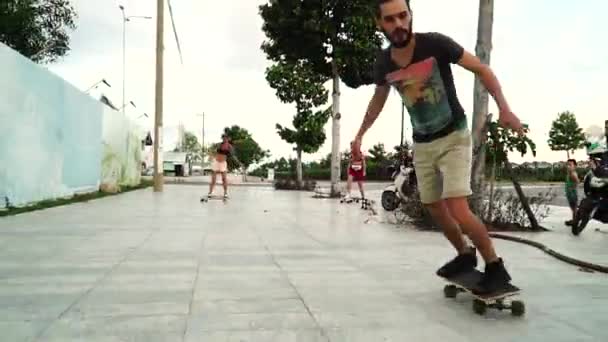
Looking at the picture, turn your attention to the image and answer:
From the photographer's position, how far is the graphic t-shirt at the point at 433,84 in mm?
3766

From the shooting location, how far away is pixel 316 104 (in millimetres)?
27516

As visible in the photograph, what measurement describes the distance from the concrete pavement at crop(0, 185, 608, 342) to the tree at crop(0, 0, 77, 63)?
3075 centimetres

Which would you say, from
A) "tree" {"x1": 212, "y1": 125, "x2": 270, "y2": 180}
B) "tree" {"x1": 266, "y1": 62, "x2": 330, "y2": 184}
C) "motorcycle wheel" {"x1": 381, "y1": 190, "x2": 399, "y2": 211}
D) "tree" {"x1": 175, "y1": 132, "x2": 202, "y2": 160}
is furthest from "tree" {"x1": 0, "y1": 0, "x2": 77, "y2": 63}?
"tree" {"x1": 175, "y1": 132, "x2": 202, "y2": 160}

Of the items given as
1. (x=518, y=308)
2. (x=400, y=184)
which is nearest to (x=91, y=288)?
(x=518, y=308)

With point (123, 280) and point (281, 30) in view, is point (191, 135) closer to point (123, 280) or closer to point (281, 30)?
point (281, 30)

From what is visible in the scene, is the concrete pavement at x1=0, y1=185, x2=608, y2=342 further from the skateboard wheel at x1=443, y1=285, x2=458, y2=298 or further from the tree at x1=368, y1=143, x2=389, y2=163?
the tree at x1=368, y1=143, x2=389, y2=163

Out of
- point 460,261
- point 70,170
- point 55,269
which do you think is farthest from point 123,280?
point 70,170

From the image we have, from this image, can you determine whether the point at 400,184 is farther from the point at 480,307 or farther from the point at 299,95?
the point at 299,95

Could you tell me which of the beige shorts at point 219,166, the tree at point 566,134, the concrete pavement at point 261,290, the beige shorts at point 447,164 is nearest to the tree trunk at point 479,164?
the concrete pavement at point 261,290

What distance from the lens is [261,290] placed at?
423 cm

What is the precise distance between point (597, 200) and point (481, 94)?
2178 mm

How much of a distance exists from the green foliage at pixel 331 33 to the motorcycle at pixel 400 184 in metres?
5.74

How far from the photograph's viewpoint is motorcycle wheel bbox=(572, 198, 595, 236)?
8.48 metres

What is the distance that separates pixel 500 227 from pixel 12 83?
8334mm
